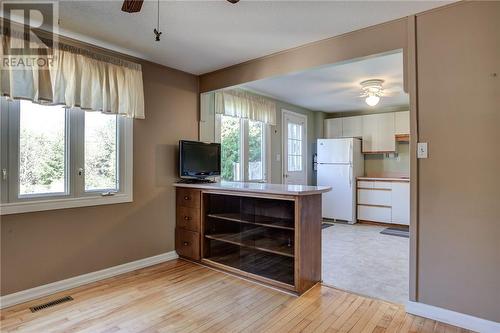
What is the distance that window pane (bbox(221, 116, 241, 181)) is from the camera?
429 cm

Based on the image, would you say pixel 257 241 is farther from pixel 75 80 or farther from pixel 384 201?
pixel 384 201

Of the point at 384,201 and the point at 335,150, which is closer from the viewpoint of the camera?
the point at 384,201

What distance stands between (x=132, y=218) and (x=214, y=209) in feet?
2.99

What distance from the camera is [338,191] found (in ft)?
19.0

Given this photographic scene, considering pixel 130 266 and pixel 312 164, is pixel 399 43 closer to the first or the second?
pixel 130 266

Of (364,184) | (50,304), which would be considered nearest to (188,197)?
(50,304)

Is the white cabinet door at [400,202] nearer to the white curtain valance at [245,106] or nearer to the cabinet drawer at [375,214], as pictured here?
the cabinet drawer at [375,214]

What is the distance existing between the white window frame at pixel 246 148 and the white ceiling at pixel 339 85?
588 mm

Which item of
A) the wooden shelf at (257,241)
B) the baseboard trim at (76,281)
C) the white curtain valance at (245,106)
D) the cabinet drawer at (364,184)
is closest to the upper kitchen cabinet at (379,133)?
Answer: the cabinet drawer at (364,184)

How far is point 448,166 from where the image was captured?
216cm

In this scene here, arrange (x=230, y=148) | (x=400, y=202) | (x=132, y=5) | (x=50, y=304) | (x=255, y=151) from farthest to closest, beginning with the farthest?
(x=400, y=202) < (x=255, y=151) < (x=230, y=148) < (x=50, y=304) < (x=132, y=5)

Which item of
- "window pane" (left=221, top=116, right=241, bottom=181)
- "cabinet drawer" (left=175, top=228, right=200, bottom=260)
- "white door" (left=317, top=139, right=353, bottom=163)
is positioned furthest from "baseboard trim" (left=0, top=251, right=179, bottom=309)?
"white door" (left=317, top=139, right=353, bottom=163)

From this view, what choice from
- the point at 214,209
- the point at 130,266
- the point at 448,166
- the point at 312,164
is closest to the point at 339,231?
the point at 312,164

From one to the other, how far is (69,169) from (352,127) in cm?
522
